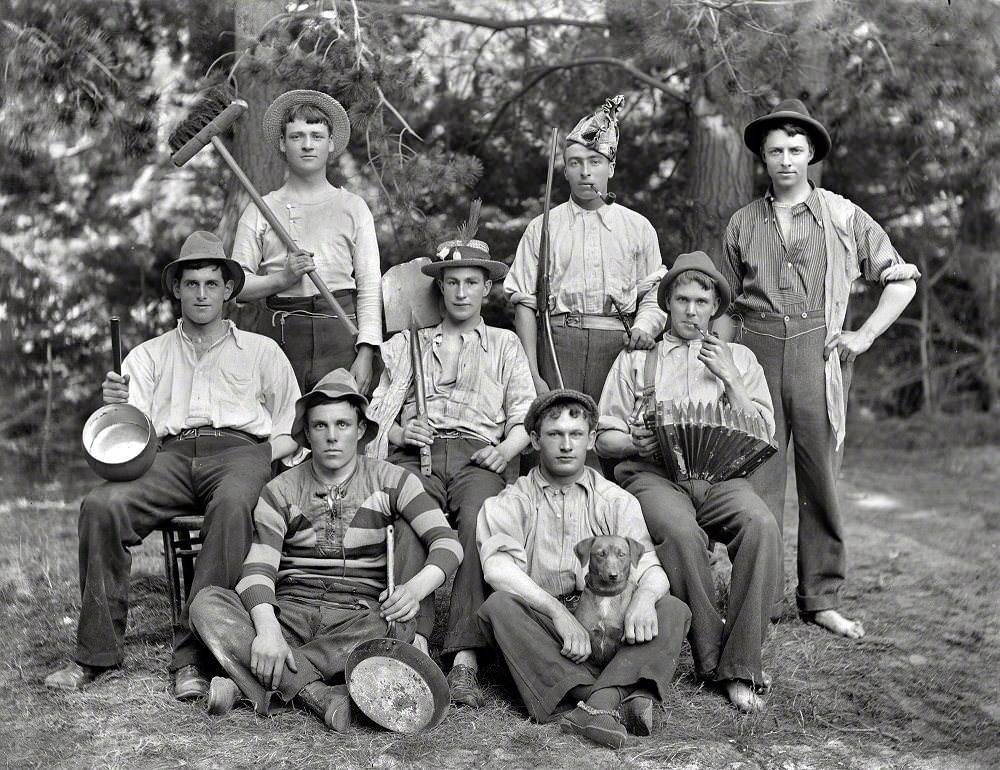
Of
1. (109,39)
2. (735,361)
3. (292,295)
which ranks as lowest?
(735,361)

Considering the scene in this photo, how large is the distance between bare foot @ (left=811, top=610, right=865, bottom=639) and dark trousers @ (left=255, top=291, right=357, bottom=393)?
8.28 ft

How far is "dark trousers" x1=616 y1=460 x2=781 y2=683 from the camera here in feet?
14.4

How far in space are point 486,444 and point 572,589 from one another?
0.91 meters

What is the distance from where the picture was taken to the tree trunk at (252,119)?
6.10 meters

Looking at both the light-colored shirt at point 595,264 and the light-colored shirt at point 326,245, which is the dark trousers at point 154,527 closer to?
the light-colored shirt at point 326,245

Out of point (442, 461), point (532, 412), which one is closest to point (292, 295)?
point (442, 461)

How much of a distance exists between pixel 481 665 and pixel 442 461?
2.93ft

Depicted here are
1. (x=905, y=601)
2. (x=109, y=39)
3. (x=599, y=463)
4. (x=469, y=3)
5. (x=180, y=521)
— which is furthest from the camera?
(x=469, y=3)

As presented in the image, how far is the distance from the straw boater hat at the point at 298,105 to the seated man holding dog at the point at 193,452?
762mm

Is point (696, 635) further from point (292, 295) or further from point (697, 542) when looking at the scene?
point (292, 295)

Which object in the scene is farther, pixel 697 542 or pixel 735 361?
pixel 735 361

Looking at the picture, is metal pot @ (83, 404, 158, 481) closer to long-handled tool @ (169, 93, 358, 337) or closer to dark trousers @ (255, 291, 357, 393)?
dark trousers @ (255, 291, 357, 393)

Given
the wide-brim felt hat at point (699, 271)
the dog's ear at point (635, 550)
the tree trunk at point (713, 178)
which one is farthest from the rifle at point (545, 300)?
the tree trunk at point (713, 178)

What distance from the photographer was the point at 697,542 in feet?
14.6
